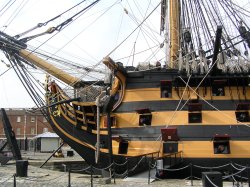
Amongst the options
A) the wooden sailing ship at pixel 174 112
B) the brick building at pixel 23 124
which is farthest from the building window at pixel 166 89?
the brick building at pixel 23 124

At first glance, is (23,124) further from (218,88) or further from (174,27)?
(218,88)

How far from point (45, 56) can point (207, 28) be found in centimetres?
944

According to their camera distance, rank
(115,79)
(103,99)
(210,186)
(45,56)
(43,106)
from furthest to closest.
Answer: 1. (45,56)
2. (43,106)
3. (115,79)
4. (103,99)
5. (210,186)

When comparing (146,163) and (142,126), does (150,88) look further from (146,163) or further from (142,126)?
(146,163)

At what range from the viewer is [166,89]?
56.4ft

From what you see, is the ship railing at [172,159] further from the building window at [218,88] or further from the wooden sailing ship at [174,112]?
the building window at [218,88]

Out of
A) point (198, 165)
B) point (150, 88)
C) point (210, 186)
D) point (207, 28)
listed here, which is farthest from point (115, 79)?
point (210, 186)

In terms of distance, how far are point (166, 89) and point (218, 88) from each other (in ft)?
7.32

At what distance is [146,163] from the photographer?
16031mm

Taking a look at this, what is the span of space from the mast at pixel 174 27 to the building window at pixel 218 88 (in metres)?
3.43

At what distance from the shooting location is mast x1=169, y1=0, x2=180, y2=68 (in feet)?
67.0

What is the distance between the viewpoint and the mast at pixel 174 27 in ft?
67.0

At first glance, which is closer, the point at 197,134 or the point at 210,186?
the point at 210,186

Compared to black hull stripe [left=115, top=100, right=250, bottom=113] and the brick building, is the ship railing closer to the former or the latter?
black hull stripe [left=115, top=100, right=250, bottom=113]
